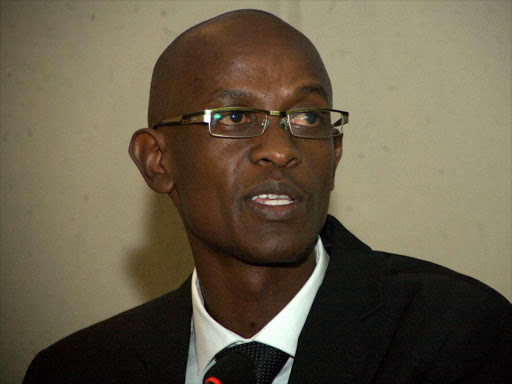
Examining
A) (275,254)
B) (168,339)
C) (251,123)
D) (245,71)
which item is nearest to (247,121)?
(251,123)

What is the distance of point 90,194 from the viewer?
2666 millimetres

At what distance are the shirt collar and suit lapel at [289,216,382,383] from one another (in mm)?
50

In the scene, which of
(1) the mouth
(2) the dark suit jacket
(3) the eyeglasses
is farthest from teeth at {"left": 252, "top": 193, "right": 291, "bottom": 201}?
(2) the dark suit jacket

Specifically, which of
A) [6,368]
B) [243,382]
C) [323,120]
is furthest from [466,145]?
[6,368]

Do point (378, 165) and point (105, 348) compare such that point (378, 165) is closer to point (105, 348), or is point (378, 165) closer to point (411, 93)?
point (411, 93)

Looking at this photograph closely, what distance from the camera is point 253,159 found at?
55.2 inches

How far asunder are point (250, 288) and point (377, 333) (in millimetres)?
304

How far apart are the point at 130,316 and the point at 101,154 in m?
0.93

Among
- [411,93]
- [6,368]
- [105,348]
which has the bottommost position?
[6,368]

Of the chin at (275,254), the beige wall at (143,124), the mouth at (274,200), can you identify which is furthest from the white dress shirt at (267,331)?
the beige wall at (143,124)

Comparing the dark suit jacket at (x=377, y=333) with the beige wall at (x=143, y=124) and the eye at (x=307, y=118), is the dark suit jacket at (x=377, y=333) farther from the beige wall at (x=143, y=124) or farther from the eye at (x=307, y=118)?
the beige wall at (x=143, y=124)

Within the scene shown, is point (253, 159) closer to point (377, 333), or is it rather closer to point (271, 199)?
point (271, 199)

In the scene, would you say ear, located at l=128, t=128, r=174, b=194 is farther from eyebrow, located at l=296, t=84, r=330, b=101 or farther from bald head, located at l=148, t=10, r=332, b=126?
eyebrow, located at l=296, t=84, r=330, b=101

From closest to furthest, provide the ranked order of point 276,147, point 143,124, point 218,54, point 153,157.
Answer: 1. point 276,147
2. point 218,54
3. point 153,157
4. point 143,124
